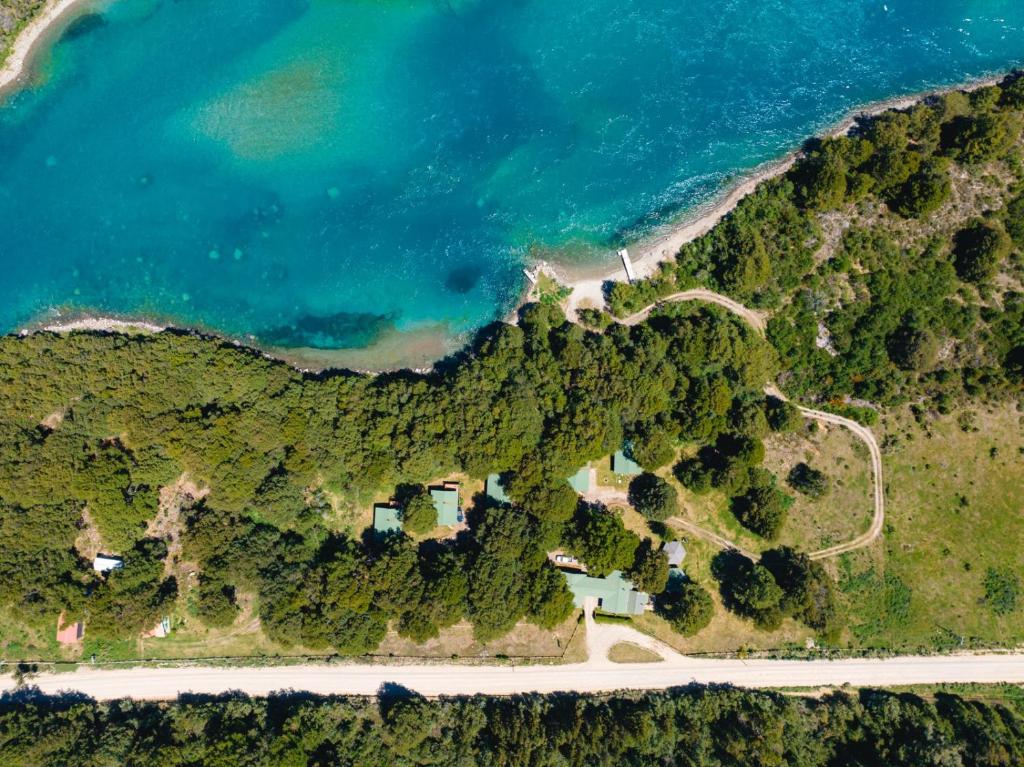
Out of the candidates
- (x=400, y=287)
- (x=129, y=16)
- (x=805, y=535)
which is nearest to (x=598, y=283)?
(x=400, y=287)

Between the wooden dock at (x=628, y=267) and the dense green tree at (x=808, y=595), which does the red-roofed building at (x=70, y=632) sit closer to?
the wooden dock at (x=628, y=267)

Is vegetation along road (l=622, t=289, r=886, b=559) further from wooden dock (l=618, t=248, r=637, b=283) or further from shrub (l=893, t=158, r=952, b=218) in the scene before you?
shrub (l=893, t=158, r=952, b=218)

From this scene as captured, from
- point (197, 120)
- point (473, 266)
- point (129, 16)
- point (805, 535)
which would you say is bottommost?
point (805, 535)

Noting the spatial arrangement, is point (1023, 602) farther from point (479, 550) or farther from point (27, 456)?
point (27, 456)

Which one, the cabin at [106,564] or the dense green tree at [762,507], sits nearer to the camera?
the dense green tree at [762,507]

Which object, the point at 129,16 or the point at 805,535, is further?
the point at 129,16

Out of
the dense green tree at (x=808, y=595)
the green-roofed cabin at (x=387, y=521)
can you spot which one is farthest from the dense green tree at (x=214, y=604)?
the dense green tree at (x=808, y=595)

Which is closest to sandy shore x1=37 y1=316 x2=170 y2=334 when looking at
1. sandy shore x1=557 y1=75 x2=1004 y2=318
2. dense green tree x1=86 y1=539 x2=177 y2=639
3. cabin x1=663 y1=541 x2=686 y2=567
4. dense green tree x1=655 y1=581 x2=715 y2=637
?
dense green tree x1=86 y1=539 x2=177 y2=639
